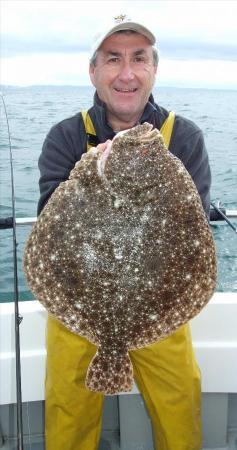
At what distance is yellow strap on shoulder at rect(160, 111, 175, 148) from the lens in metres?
2.70

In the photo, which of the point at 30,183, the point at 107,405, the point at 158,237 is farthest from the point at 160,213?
the point at 30,183

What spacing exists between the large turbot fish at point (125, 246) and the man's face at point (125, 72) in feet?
2.10

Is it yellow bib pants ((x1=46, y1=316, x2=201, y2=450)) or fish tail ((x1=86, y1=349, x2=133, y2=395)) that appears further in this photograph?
yellow bib pants ((x1=46, y1=316, x2=201, y2=450))

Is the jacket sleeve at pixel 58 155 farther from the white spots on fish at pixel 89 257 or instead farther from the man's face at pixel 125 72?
the white spots on fish at pixel 89 257

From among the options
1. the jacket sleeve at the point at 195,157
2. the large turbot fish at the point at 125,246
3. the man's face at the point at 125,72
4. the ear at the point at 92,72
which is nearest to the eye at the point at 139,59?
the man's face at the point at 125,72

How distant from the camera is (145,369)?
9.25 ft

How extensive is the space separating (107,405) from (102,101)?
83.2 inches

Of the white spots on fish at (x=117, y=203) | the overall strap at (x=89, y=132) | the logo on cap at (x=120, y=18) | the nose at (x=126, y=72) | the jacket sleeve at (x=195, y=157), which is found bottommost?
the white spots on fish at (x=117, y=203)

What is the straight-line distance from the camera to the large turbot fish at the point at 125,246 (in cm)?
195

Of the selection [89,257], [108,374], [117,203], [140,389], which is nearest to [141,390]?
[140,389]

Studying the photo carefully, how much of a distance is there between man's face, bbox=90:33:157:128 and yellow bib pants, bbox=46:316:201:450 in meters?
1.28

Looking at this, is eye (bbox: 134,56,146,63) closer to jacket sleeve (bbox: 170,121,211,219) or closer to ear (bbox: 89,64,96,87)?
ear (bbox: 89,64,96,87)

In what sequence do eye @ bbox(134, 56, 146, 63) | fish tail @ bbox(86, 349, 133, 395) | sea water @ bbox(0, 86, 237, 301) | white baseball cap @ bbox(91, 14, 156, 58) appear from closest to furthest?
fish tail @ bbox(86, 349, 133, 395) < white baseball cap @ bbox(91, 14, 156, 58) < eye @ bbox(134, 56, 146, 63) < sea water @ bbox(0, 86, 237, 301)

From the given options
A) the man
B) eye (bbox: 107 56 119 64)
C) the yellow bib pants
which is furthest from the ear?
the yellow bib pants
